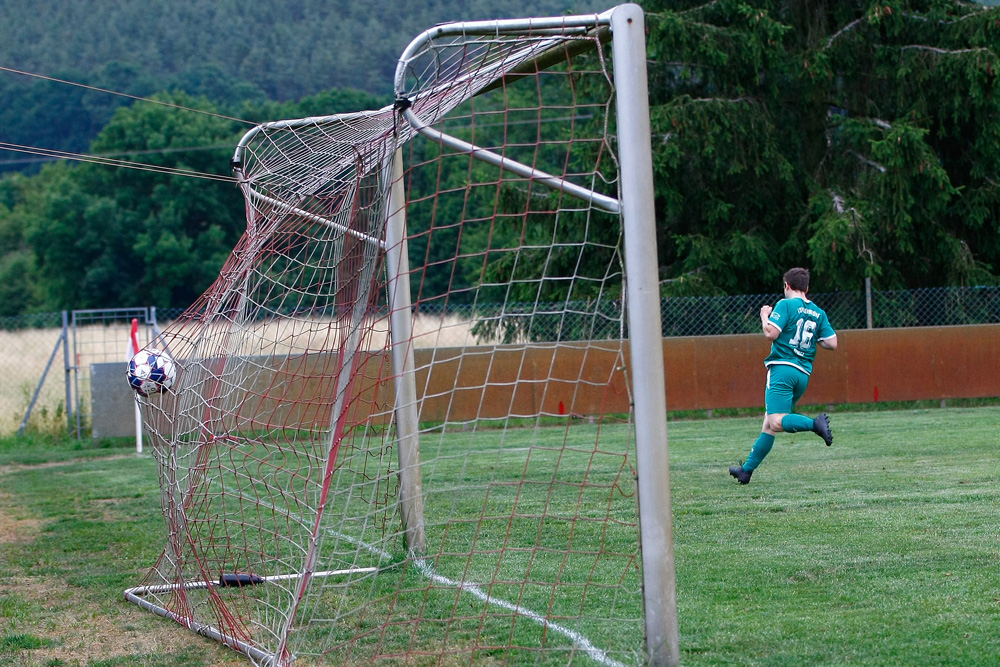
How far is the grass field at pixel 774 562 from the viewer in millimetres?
4164

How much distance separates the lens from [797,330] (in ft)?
24.6

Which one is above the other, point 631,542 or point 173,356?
point 173,356

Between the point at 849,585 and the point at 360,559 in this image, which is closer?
the point at 849,585

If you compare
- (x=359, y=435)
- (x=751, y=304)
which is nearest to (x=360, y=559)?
(x=359, y=435)

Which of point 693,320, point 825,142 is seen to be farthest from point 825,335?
point 825,142

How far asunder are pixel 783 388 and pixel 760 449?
19.8 inches

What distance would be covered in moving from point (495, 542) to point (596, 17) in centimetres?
348

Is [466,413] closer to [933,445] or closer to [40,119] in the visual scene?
[933,445]

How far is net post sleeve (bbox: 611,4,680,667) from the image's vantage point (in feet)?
12.5

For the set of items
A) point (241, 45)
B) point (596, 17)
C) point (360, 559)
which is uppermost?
point (241, 45)

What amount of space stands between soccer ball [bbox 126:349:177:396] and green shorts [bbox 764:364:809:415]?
4208 millimetres

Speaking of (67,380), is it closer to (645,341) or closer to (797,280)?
(797,280)

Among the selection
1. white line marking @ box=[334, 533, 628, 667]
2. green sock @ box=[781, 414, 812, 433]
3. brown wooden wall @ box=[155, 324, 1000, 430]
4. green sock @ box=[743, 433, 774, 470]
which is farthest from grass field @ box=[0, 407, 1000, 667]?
brown wooden wall @ box=[155, 324, 1000, 430]

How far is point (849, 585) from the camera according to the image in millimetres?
4902
